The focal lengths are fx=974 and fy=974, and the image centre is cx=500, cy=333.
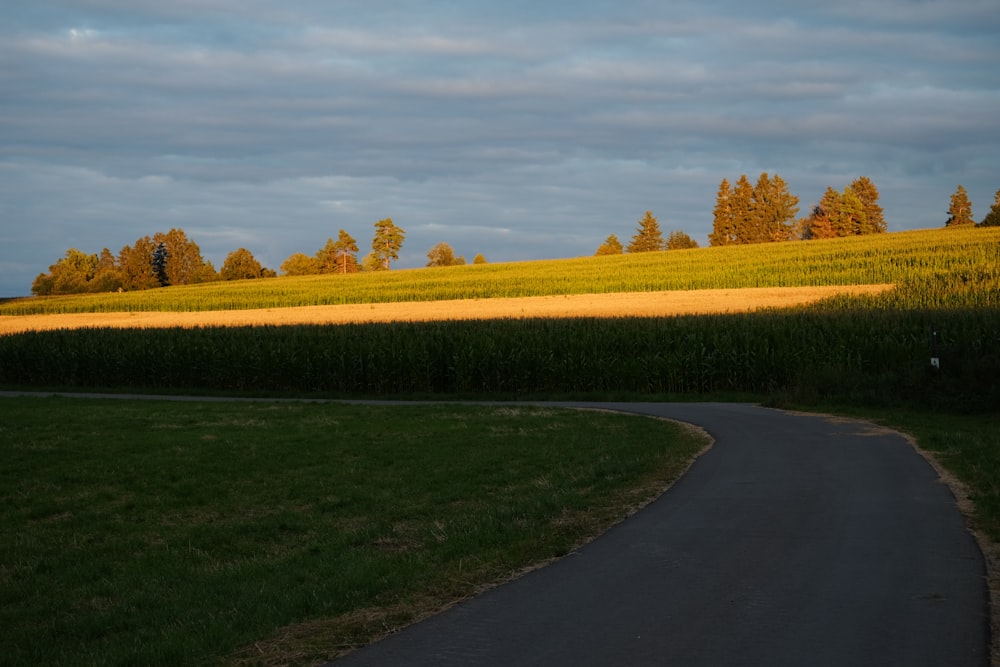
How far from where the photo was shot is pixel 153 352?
40.6 m

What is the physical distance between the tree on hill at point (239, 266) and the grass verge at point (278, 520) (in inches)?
4519

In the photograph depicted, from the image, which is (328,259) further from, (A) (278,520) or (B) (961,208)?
(A) (278,520)

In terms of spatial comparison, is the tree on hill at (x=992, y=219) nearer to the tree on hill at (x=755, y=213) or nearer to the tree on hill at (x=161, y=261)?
the tree on hill at (x=755, y=213)

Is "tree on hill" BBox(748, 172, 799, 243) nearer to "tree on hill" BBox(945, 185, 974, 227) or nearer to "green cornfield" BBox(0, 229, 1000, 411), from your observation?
"tree on hill" BBox(945, 185, 974, 227)

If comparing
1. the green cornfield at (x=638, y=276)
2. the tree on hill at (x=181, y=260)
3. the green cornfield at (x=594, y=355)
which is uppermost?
the tree on hill at (x=181, y=260)

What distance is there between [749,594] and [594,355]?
26.8m

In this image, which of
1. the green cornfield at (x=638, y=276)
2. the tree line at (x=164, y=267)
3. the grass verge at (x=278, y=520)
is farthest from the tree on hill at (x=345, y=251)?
the grass verge at (x=278, y=520)

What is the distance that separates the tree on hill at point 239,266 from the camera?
135 meters

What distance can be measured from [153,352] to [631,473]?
31007mm

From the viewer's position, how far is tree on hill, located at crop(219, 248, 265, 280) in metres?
135

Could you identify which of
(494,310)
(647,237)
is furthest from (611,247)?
(494,310)

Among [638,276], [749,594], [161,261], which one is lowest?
[749,594]

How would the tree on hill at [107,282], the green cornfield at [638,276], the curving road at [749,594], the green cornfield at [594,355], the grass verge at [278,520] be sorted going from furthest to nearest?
the tree on hill at [107,282], the green cornfield at [638,276], the green cornfield at [594,355], the grass verge at [278,520], the curving road at [749,594]

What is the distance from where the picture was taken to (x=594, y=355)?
113 feet
